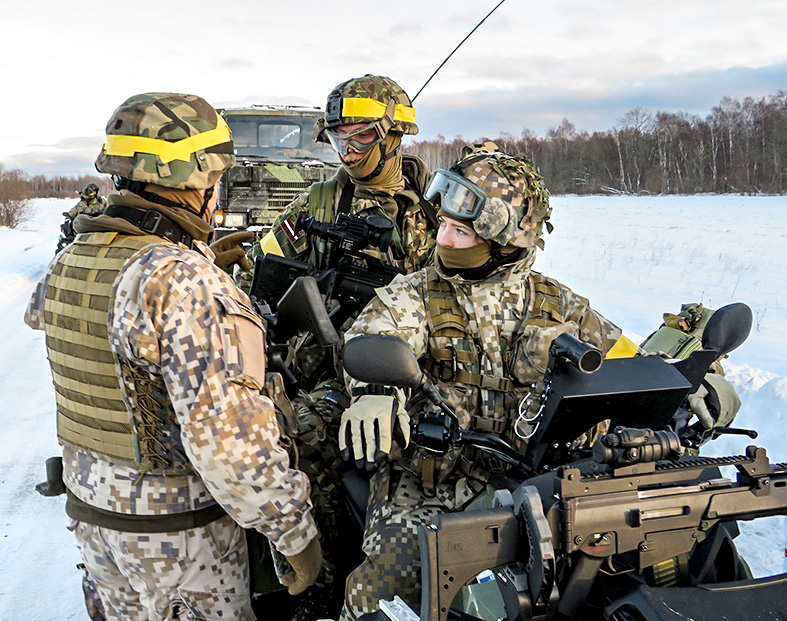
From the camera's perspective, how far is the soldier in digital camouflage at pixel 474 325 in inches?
85.7

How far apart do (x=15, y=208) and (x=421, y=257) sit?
34.5 meters

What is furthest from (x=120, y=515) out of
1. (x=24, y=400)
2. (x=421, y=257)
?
(x=24, y=400)

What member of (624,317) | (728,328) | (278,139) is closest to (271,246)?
(728,328)

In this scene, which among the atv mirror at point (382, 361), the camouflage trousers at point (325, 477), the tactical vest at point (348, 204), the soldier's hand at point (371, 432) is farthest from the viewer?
the tactical vest at point (348, 204)

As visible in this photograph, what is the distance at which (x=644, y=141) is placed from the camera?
3969 cm

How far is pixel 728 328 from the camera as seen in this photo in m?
1.80

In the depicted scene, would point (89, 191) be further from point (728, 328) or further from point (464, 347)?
point (728, 328)

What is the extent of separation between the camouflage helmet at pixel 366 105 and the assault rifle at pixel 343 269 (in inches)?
26.1

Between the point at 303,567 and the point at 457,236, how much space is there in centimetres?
119

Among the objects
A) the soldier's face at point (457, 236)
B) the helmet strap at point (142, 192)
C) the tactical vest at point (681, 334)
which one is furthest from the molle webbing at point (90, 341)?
the tactical vest at point (681, 334)

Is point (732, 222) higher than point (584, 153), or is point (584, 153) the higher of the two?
point (584, 153)

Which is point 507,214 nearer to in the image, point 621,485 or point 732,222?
point 621,485

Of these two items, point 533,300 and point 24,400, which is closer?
point 533,300

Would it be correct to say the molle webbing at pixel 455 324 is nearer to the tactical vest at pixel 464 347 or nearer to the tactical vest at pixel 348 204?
the tactical vest at pixel 464 347
